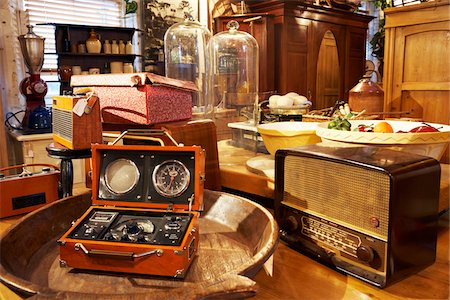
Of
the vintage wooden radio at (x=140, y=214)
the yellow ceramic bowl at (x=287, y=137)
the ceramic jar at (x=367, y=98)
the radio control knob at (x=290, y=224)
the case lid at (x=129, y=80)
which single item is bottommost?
the radio control knob at (x=290, y=224)

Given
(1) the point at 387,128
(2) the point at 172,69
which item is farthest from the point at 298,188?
(2) the point at 172,69

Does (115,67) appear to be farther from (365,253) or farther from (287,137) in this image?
(365,253)

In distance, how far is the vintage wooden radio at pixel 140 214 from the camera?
64 cm

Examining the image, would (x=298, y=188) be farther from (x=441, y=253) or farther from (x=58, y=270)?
(x=58, y=270)

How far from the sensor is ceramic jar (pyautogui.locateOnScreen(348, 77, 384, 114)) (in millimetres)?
1807

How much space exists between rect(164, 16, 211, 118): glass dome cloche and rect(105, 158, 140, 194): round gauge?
1.45 meters

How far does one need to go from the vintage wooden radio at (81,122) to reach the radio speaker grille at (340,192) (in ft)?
1.77

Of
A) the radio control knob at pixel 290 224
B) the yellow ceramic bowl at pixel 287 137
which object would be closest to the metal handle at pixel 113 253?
the radio control knob at pixel 290 224

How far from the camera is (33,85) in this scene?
3334 millimetres

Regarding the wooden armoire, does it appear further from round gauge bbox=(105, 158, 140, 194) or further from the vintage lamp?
round gauge bbox=(105, 158, 140, 194)

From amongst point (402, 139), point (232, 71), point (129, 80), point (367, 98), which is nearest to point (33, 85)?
point (232, 71)

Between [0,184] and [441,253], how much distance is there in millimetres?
1164

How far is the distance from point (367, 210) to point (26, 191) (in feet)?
3.19

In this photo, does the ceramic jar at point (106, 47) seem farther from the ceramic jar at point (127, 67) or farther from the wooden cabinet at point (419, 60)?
the wooden cabinet at point (419, 60)
